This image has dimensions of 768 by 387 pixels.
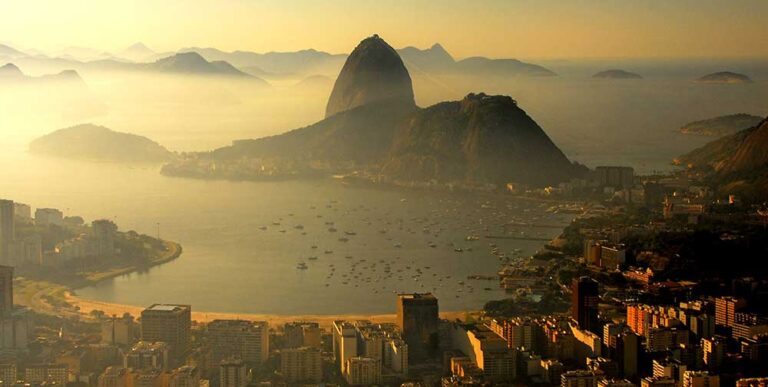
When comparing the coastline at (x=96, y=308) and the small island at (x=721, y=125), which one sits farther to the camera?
the small island at (x=721, y=125)

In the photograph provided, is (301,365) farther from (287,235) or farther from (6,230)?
(287,235)

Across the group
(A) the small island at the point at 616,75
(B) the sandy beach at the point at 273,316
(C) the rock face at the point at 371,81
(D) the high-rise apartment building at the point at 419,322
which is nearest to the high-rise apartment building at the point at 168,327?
(B) the sandy beach at the point at 273,316

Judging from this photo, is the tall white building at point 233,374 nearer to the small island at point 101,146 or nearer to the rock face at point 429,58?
the rock face at point 429,58

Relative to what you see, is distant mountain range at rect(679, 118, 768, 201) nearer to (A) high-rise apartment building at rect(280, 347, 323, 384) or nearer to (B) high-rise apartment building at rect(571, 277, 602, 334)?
(B) high-rise apartment building at rect(571, 277, 602, 334)

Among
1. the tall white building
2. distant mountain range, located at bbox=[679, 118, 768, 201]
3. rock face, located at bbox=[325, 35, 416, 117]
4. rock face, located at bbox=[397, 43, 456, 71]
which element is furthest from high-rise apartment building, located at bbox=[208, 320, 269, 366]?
rock face, located at bbox=[325, 35, 416, 117]

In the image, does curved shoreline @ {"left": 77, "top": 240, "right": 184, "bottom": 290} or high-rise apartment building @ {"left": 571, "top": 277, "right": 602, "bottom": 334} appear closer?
high-rise apartment building @ {"left": 571, "top": 277, "right": 602, "bottom": 334}

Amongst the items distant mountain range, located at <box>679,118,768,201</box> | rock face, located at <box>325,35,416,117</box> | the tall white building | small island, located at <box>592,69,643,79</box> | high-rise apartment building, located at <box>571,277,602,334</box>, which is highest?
rock face, located at <box>325,35,416,117</box>

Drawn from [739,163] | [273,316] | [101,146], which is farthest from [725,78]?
[101,146]
